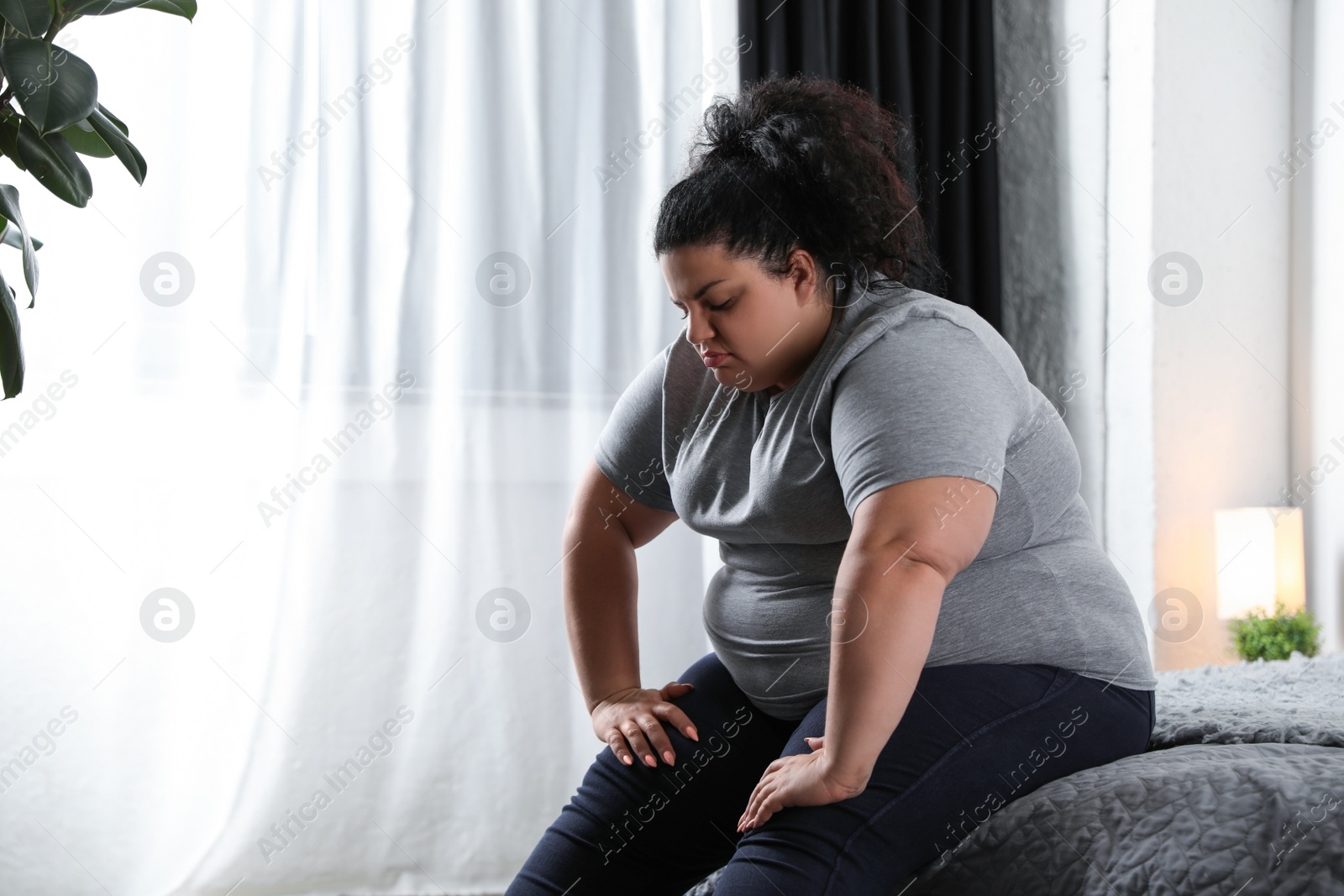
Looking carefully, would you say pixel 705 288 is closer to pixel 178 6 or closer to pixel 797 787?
pixel 797 787

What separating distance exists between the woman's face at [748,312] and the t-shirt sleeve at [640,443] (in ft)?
0.48

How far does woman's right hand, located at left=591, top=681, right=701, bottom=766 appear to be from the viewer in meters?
1.01

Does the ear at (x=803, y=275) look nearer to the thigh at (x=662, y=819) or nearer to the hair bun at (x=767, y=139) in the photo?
the hair bun at (x=767, y=139)

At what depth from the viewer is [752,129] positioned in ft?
3.40

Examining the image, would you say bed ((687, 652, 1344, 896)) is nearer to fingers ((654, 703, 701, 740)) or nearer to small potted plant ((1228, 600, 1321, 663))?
fingers ((654, 703, 701, 740))

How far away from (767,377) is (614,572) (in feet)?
1.04

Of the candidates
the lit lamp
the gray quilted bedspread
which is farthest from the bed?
the lit lamp

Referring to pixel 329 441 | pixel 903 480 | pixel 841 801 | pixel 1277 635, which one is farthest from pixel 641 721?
pixel 1277 635

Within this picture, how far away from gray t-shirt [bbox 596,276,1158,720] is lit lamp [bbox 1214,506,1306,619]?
1656 millimetres

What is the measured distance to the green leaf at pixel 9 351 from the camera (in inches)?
40.3

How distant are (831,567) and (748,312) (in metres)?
0.24

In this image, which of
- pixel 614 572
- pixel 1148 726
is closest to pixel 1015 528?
pixel 1148 726

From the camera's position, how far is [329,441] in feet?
6.77

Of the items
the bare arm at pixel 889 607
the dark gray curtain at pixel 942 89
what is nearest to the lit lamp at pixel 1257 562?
the dark gray curtain at pixel 942 89
